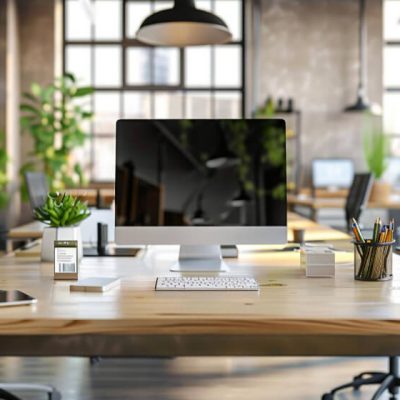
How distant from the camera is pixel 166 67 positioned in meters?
9.55

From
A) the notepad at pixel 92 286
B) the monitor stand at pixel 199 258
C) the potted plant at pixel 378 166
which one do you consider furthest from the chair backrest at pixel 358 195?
the notepad at pixel 92 286

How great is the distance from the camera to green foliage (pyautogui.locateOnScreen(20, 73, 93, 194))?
8555 millimetres

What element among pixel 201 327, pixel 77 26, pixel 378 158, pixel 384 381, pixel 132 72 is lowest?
pixel 384 381

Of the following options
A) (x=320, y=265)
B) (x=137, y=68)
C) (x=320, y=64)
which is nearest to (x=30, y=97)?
(x=137, y=68)

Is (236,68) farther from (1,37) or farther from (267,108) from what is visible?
(1,37)

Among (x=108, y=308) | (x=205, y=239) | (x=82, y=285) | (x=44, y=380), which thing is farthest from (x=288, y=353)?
(x=44, y=380)

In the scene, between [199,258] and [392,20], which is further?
[392,20]

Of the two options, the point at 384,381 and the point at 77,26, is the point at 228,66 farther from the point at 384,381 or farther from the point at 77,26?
the point at 384,381

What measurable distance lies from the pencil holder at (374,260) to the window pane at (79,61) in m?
8.04

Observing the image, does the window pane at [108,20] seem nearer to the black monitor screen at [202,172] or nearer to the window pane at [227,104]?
the window pane at [227,104]

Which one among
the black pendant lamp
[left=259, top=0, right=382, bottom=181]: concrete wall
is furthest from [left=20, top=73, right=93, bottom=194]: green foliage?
the black pendant lamp

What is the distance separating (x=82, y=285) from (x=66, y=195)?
717 mm

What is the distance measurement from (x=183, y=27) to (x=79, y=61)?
597 centimetres

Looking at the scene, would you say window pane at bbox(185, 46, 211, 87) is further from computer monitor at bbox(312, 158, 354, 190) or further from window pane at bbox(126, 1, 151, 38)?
computer monitor at bbox(312, 158, 354, 190)
